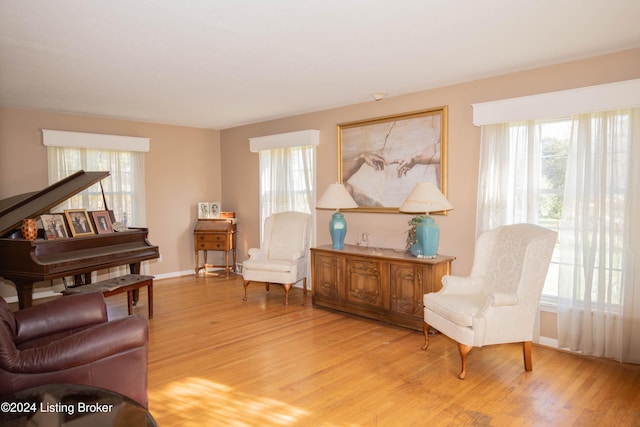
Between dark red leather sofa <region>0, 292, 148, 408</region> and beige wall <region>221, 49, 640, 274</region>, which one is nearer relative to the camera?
dark red leather sofa <region>0, 292, 148, 408</region>

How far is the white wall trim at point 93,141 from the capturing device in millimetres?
5449

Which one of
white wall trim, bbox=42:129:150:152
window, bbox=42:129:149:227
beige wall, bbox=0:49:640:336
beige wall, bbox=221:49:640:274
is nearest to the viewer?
beige wall, bbox=221:49:640:274

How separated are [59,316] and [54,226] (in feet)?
6.13

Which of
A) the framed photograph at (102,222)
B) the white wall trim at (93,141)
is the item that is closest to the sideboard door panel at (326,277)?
the framed photograph at (102,222)

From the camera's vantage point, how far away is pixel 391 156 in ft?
15.8

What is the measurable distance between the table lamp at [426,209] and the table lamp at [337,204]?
876 millimetres

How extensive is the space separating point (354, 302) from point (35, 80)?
3.91 metres

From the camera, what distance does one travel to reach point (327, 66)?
3.64 m

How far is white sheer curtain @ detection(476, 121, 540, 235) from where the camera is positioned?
12.3 ft

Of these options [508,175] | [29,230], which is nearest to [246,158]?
[29,230]

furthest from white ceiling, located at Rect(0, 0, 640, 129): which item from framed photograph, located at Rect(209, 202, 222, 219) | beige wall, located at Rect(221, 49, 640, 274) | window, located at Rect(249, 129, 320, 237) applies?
framed photograph, located at Rect(209, 202, 222, 219)

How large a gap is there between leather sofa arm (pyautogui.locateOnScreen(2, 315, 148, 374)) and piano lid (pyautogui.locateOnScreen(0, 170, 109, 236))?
197 centimetres

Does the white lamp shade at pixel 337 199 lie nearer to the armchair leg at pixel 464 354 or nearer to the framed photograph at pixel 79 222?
the armchair leg at pixel 464 354

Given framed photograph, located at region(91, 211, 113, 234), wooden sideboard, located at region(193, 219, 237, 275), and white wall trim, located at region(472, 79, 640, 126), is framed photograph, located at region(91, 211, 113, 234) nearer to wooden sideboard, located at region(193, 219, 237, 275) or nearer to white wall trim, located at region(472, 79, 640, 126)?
wooden sideboard, located at region(193, 219, 237, 275)
